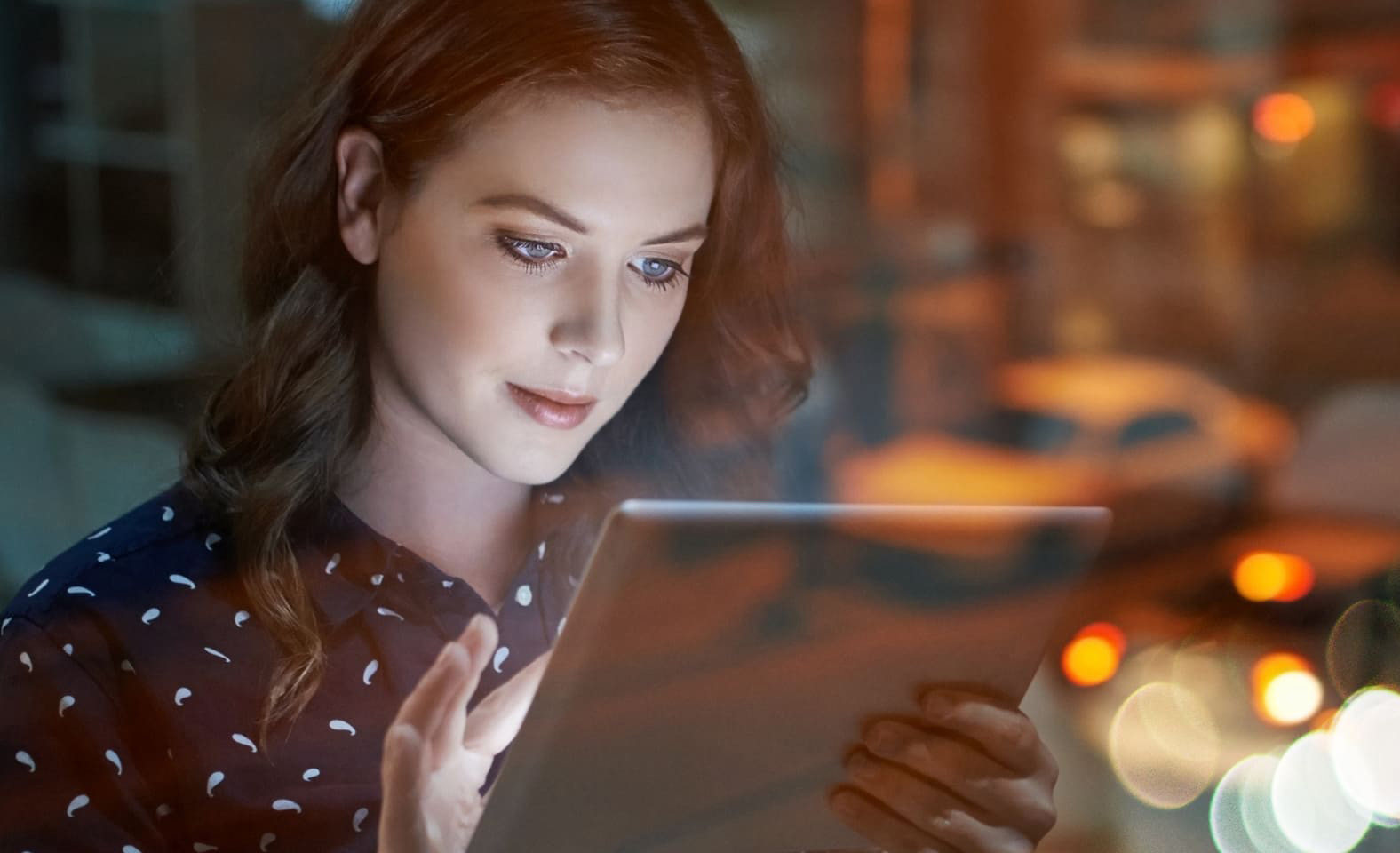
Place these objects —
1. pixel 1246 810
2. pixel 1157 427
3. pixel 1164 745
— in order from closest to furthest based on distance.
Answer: pixel 1246 810
pixel 1164 745
pixel 1157 427

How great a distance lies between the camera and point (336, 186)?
741mm

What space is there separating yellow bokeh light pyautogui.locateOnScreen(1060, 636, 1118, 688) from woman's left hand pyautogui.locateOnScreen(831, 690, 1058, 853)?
0.63 metres

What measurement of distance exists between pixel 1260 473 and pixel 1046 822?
2.12 meters

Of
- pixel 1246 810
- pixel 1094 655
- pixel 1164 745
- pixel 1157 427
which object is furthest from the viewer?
pixel 1157 427

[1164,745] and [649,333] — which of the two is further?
[1164,745]

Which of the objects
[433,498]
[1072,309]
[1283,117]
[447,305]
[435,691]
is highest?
[1283,117]

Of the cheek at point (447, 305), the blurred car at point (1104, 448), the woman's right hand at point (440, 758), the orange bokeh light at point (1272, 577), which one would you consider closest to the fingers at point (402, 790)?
the woman's right hand at point (440, 758)

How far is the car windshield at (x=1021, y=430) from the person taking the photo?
2979 mm

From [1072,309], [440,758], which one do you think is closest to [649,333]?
[440,758]

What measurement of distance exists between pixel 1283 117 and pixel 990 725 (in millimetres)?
2982

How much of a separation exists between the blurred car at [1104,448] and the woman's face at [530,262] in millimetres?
1793

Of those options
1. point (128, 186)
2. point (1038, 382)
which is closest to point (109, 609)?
point (128, 186)

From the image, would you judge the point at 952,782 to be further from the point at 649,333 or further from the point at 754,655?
the point at 649,333

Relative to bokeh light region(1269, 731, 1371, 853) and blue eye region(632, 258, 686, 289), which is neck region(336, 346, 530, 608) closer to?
blue eye region(632, 258, 686, 289)
